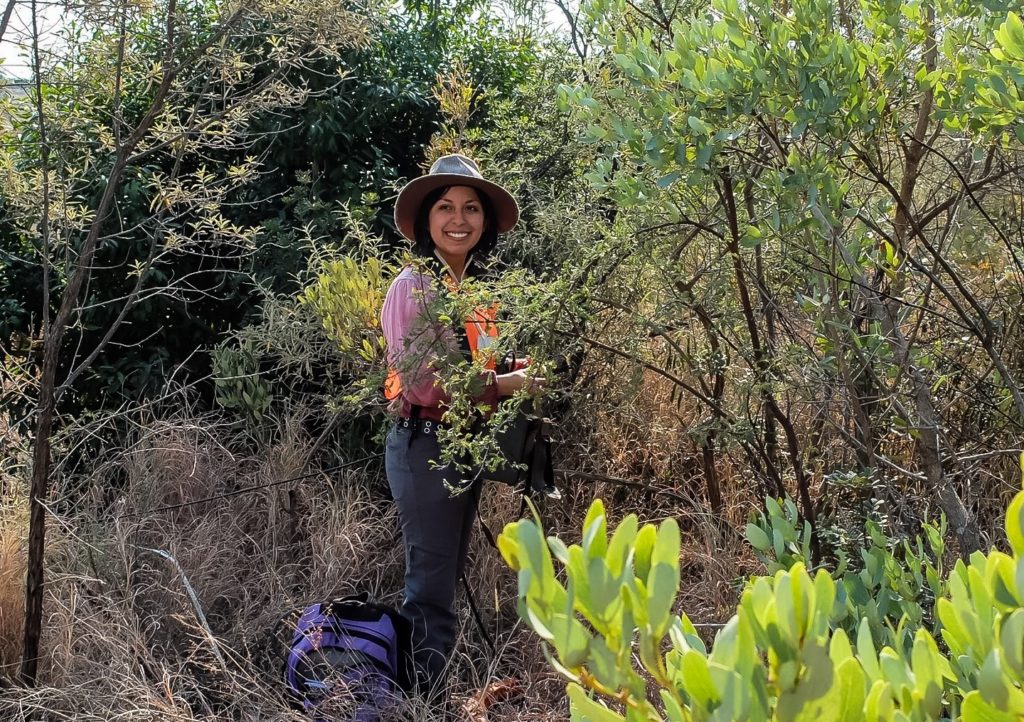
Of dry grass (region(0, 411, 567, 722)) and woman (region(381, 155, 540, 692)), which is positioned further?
dry grass (region(0, 411, 567, 722))

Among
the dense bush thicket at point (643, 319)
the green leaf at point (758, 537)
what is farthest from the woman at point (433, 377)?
the green leaf at point (758, 537)

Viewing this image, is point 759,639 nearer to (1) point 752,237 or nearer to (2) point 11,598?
(1) point 752,237

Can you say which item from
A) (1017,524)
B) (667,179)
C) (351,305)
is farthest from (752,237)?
(351,305)

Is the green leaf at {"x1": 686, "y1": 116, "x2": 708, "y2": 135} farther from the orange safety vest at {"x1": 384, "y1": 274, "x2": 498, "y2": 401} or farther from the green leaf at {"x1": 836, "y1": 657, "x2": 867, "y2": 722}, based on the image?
the green leaf at {"x1": 836, "y1": 657, "x2": 867, "y2": 722}

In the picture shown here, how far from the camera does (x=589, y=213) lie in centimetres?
346

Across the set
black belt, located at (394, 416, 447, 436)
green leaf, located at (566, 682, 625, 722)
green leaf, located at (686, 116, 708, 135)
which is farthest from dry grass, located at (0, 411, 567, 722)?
green leaf, located at (566, 682, 625, 722)

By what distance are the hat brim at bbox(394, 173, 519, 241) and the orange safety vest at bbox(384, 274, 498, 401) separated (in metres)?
0.33

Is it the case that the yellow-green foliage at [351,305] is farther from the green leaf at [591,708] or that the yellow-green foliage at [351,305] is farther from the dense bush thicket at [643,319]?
the green leaf at [591,708]

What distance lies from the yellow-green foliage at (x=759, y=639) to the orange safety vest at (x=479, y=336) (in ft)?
5.08

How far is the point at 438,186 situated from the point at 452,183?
1.8 inches

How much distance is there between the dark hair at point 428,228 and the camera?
2961mm

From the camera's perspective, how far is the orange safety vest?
2.46 m

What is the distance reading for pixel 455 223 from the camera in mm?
2896

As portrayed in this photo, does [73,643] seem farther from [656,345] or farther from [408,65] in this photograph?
[408,65]
